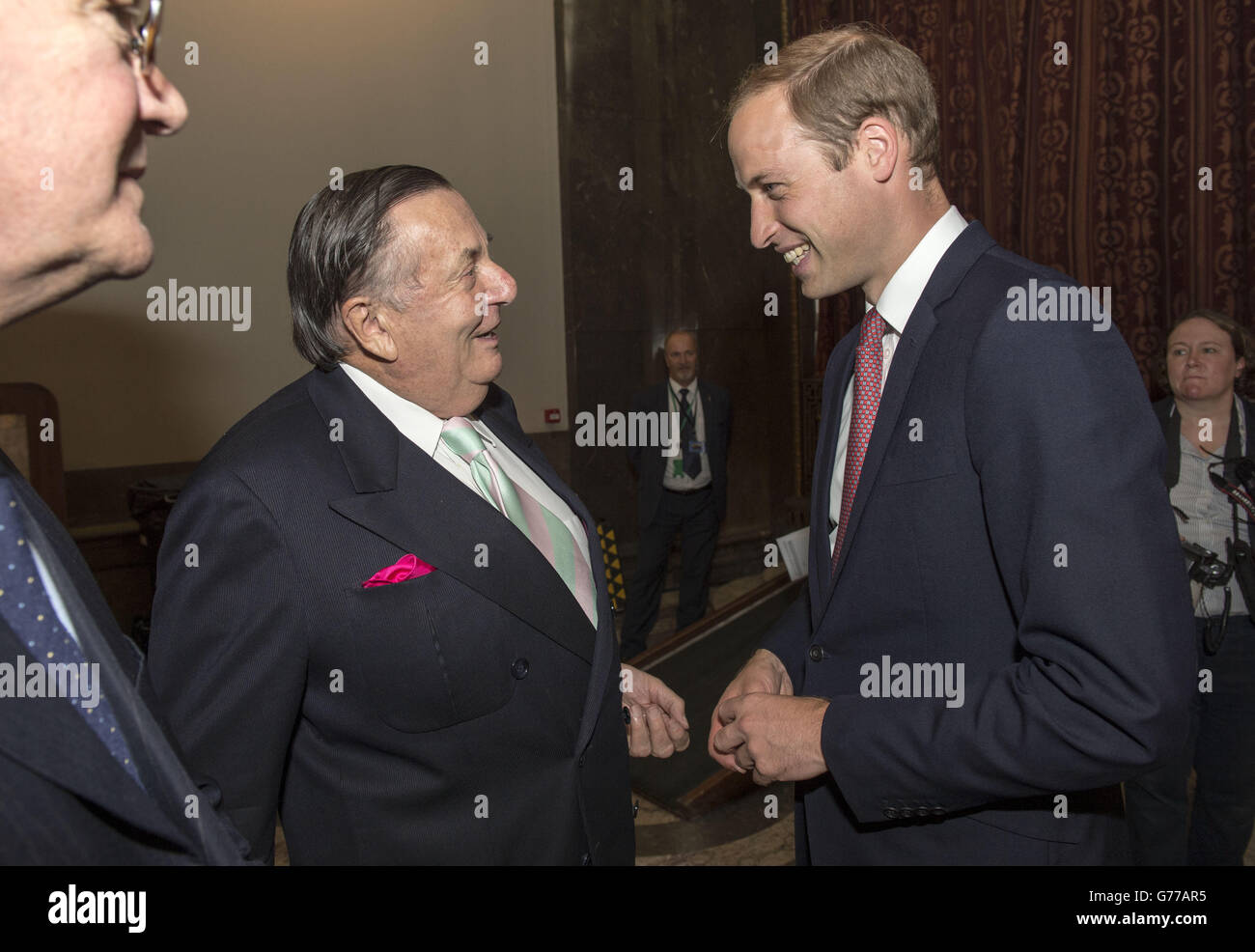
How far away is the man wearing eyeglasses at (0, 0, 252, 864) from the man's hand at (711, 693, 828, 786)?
90 cm

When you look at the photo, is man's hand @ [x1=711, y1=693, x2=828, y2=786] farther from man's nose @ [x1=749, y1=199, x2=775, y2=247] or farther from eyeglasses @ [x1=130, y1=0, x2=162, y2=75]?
eyeglasses @ [x1=130, y1=0, x2=162, y2=75]

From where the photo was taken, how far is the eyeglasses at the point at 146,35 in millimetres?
843

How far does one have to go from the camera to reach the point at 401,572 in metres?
1.61

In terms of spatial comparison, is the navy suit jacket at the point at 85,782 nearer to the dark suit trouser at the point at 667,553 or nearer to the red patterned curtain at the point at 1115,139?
the red patterned curtain at the point at 1115,139

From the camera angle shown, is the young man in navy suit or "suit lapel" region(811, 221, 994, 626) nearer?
the young man in navy suit

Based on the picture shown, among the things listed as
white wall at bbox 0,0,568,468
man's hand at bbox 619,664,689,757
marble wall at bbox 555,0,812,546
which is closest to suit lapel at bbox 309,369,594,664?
man's hand at bbox 619,664,689,757

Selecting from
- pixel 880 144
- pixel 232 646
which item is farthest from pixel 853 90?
pixel 232 646

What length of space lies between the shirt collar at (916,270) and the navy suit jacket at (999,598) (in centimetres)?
4

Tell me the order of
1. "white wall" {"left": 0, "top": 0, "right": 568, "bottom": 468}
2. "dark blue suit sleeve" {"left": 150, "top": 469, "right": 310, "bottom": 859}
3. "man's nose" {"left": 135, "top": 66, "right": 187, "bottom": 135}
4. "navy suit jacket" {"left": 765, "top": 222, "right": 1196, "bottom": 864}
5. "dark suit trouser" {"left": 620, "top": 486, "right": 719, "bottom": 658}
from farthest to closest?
"dark suit trouser" {"left": 620, "top": 486, "right": 719, "bottom": 658}
"white wall" {"left": 0, "top": 0, "right": 568, "bottom": 468}
"dark blue suit sleeve" {"left": 150, "top": 469, "right": 310, "bottom": 859}
"navy suit jacket" {"left": 765, "top": 222, "right": 1196, "bottom": 864}
"man's nose" {"left": 135, "top": 66, "right": 187, "bottom": 135}

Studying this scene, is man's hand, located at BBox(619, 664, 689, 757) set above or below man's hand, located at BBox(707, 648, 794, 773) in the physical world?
below

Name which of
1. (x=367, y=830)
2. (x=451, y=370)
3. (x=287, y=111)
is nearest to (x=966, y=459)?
(x=451, y=370)

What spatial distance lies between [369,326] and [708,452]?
213 inches

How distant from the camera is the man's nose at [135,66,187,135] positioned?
0.87 m

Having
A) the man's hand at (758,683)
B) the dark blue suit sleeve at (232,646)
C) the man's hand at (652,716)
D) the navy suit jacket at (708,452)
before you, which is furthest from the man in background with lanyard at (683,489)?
the dark blue suit sleeve at (232,646)
